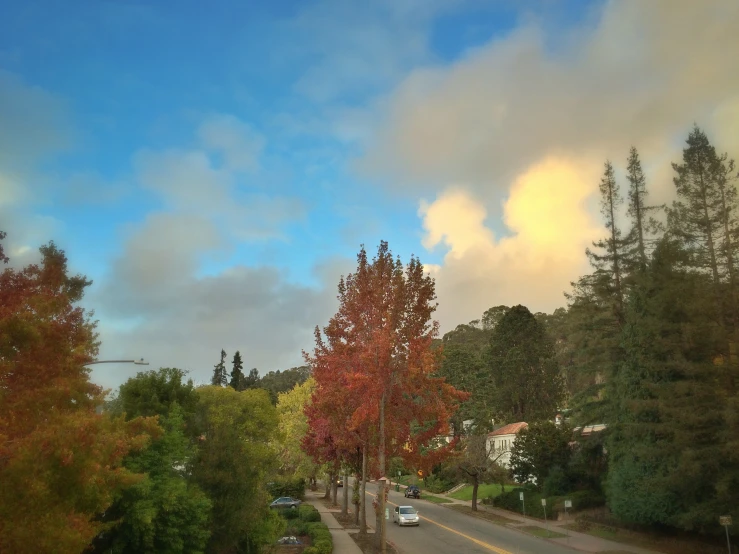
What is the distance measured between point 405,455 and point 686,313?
15142 millimetres

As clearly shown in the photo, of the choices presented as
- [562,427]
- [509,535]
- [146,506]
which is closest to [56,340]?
[146,506]

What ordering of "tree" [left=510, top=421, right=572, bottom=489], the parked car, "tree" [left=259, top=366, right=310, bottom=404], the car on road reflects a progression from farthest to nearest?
1. "tree" [left=259, top=366, right=310, bottom=404]
2. the parked car
3. "tree" [left=510, top=421, right=572, bottom=489]
4. the car on road

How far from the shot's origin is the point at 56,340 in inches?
463

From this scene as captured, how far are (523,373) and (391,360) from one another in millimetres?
53920

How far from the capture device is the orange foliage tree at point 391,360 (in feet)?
72.0

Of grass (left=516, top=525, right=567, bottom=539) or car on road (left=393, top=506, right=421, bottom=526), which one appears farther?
car on road (left=393, top=506, right=421, bottom=526)

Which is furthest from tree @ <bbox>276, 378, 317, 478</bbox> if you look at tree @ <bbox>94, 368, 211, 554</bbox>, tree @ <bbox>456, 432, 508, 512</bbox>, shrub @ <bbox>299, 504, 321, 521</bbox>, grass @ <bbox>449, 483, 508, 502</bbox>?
tree @ <bbox>94, 368, 211, 554</bbox>

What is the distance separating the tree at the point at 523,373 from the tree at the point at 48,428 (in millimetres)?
63518

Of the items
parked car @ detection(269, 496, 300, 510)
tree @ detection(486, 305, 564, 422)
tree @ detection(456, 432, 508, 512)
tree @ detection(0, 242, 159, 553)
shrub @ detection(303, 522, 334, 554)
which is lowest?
parked car @ detection(269, 496, 300, 510)

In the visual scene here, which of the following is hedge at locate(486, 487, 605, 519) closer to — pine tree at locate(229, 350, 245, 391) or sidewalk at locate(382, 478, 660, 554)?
sidewalk at locate(382, 478, 660, 554)

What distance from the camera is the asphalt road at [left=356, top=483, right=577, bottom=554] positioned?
27.6 meters

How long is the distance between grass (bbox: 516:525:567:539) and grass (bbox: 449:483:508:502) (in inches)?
665

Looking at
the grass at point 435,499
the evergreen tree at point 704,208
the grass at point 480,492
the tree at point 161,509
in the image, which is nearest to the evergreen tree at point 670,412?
the evergreen tree at point 704,208

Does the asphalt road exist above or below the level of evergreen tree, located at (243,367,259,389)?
below
